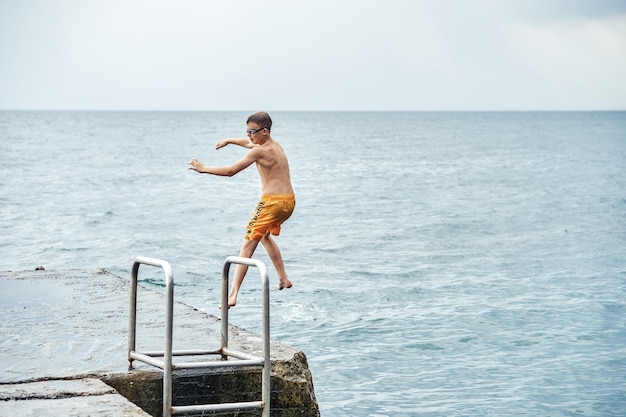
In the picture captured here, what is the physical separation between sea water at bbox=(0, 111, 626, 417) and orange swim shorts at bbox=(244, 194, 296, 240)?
2.32 meters

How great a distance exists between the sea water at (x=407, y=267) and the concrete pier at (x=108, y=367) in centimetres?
249

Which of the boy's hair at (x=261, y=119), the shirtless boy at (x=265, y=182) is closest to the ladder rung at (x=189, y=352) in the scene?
the shirtless boy at (x=265, y=182)

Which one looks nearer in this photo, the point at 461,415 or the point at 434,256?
the point at 461,415

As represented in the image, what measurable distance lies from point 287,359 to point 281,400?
0.86ft

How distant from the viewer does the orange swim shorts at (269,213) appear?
734cm

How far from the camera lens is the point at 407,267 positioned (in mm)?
18969

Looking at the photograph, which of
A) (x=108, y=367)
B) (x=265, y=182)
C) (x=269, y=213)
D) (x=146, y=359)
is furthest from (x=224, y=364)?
(x=265, y=182)

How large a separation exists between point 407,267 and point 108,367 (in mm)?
13643

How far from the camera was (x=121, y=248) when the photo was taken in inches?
906

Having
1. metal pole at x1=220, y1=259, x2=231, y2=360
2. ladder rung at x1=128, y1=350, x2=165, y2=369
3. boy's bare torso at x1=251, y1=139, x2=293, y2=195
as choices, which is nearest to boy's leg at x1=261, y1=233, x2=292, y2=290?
boy's bare torso at x1=251, y1=139, x2=293, y2=195

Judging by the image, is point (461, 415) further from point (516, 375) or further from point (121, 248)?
point (121, 248)

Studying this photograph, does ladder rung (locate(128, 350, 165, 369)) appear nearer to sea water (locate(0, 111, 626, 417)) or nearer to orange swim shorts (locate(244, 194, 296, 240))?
orange swim shorts (locate(244, 194, 296, 240))

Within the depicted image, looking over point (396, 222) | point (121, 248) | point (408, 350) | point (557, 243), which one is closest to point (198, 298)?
point (408, 350)

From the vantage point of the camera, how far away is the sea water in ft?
34.2
